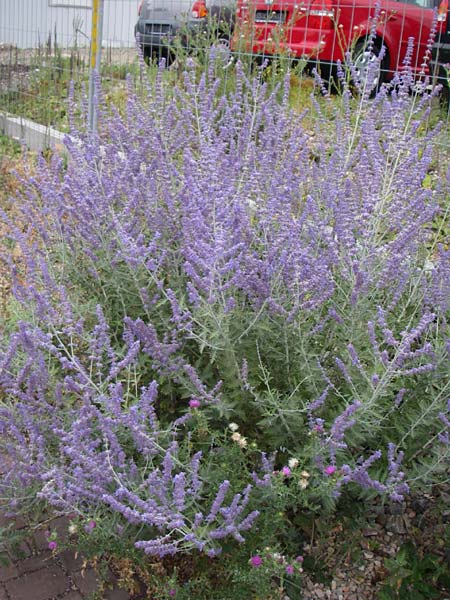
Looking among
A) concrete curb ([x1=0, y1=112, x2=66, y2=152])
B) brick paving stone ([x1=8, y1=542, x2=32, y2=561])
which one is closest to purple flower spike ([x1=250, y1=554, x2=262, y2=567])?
brick paving stone ([x1=8, y1=542, x2=32, y2=561])

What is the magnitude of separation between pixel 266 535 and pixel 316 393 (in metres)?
0.51

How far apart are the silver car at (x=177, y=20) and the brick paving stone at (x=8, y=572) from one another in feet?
19.1

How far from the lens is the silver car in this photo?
7904 mm

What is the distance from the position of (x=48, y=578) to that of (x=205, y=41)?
5.86 meters

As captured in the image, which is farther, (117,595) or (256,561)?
(117,595)

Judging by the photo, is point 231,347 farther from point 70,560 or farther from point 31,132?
point 31,132

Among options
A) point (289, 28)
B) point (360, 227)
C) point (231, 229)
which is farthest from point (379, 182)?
point (289, 28)

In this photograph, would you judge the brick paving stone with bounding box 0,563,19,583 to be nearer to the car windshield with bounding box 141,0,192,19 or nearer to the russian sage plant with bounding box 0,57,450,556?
the russian sage plant with bounding box 0,57,450,556

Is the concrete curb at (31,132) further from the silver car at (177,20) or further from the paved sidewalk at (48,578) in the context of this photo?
the paved sidewalk at (48,578)

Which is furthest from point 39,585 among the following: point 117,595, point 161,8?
point 161,8

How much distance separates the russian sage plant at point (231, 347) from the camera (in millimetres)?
2420

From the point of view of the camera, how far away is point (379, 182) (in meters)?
2.88

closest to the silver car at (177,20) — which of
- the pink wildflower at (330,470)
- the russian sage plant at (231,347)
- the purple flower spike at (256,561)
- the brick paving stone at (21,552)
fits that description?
the russian sage plant at (231,347)

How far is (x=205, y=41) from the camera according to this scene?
297 inches
